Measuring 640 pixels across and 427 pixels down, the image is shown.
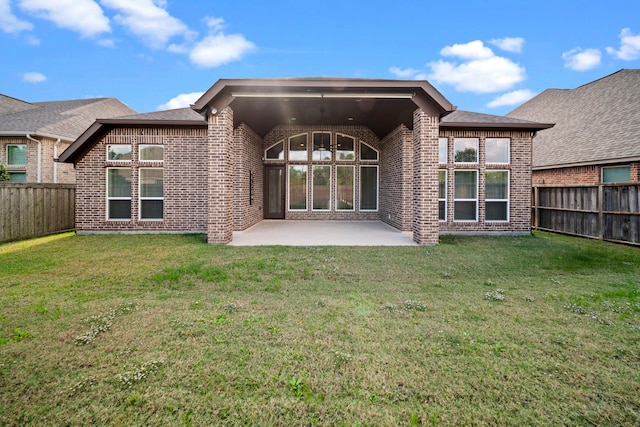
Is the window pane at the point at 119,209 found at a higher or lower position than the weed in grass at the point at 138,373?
higher

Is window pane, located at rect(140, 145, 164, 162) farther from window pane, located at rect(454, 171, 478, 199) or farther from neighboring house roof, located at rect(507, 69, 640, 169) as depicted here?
neighboring house roof, located at rect(507, 69, 640, 169)

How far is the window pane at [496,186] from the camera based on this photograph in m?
9.77

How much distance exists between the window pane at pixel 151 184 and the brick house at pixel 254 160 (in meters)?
0.03

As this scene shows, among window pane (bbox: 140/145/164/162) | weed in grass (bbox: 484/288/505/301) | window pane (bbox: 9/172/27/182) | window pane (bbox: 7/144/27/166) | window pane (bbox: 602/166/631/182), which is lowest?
weed in grass (bbox: 484/288/505/301)

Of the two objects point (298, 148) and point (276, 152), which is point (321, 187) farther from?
point (276, 152)

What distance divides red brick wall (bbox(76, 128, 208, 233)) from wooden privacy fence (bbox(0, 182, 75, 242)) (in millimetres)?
1145

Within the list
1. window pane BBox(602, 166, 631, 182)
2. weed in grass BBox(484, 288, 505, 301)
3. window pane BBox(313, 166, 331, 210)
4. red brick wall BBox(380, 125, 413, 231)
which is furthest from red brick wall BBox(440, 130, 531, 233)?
weed in grass BBox(484, 288, 505, 301)

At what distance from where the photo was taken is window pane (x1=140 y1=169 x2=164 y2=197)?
9328mm

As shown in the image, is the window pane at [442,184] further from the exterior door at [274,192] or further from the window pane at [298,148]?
the exterior door at [274,192]

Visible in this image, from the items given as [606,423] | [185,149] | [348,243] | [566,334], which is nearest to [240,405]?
[606,423]

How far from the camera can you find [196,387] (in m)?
2.12

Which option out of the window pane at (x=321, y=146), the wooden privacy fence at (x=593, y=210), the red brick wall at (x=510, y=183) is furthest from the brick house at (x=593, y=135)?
the window pane at (x=321, y=146)

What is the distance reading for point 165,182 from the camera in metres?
9.22

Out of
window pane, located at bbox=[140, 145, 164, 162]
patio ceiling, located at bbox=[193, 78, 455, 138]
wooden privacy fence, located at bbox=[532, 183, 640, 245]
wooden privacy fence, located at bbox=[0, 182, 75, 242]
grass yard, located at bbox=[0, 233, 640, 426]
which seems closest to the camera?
grass yard, located at bbox=[0, 233, 640, 426]
